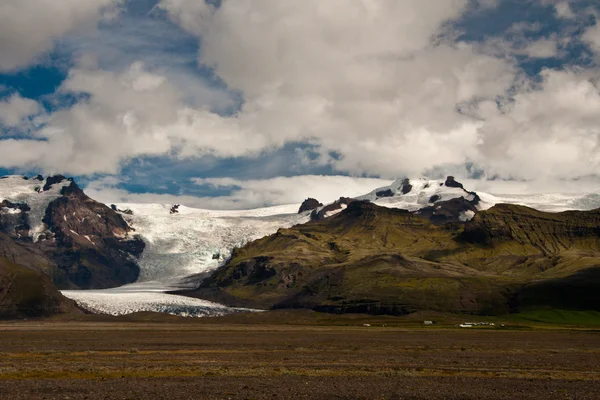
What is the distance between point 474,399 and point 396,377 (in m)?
14.9

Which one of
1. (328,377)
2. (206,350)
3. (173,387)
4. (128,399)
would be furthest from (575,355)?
(128,399)

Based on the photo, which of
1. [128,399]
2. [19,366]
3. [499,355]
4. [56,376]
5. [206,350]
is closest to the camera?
[128,399]

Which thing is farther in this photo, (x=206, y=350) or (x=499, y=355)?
(x=206, y=350)

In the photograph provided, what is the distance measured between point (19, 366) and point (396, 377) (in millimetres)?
42870

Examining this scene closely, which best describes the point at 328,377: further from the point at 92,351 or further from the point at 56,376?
the point at 92,351

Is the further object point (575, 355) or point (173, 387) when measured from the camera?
point (575, 355)

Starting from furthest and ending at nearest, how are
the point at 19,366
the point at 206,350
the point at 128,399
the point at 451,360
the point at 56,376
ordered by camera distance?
the point at 206,350 → the point at 451,360 → the point at 19,366 → the point at 56,376 → the point at 128,399

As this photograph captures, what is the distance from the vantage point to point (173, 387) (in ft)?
197

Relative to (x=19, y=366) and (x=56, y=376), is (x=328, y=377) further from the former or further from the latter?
(x=19, y=366)

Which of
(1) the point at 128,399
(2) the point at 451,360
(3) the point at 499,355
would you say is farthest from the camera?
(3) the point at 499,355

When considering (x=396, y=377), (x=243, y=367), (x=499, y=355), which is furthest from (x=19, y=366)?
(x=499, y=355)

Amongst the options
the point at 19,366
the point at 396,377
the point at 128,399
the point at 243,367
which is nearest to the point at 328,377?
the point at 396,377

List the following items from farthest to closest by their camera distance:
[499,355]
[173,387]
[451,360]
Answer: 1. [499,355]
2. [451,360]
3. [173,387]

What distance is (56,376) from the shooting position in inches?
2640
